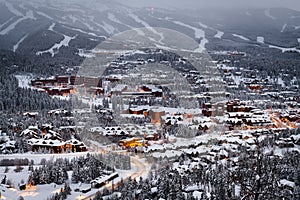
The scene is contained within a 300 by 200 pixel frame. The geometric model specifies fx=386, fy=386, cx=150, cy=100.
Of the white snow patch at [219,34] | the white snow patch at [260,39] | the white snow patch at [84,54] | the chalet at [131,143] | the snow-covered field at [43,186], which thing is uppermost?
the white snow patch at [219,34]

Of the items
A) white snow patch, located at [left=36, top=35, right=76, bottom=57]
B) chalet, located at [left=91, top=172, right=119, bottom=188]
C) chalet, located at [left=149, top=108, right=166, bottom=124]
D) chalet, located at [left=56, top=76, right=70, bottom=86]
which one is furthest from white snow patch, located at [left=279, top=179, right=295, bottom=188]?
white snow patch, located at [left=36, top=35, right=76, bottom=57]

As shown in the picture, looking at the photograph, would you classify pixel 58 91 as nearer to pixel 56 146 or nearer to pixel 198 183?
pixel 56 146

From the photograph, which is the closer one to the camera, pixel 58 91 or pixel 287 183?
pixel 287 183

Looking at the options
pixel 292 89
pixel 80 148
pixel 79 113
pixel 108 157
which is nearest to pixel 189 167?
pixel 108 157

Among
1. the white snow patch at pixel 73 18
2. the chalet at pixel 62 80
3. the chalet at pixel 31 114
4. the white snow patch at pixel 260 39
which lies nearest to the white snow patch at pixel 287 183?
the chalet at pixel 31 114

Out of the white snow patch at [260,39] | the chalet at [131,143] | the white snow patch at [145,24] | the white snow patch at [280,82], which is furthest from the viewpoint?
the white snow patch at [260,39]

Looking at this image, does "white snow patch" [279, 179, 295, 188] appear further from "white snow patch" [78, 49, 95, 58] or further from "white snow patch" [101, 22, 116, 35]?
"white snow patch" [101, 22, 116, 35]

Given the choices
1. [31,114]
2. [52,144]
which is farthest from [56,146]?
[31,114]

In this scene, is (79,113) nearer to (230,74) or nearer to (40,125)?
(40,125)

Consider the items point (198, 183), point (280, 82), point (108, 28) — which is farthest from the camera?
point (108, 28)

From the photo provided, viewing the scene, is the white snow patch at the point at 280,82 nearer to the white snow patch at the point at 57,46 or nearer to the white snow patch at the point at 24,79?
the white snow patch at the point at 24,79

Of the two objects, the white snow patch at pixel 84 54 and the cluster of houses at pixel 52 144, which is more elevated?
the white snow patch at pixel 84 54
